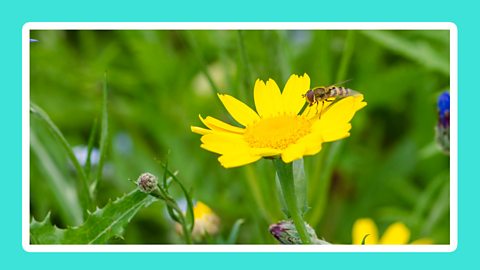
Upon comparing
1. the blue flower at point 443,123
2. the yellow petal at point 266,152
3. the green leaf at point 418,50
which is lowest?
the yellow petal at point 266,152

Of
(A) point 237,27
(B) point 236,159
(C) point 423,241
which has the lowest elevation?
(C) point 423,241

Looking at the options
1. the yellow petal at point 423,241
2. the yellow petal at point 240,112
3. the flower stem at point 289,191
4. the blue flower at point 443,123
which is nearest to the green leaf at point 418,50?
the blue flower at point 443,123

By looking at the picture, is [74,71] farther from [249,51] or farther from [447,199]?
[447,199]

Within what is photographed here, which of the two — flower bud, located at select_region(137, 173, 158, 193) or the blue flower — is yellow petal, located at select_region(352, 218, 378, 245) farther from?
flower bud, located at select_region(137, 173, 158, 193)

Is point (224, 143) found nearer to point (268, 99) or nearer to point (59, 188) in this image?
point (268, 99)

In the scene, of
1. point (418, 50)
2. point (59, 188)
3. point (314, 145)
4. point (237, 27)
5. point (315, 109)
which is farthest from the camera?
point (418, 50)

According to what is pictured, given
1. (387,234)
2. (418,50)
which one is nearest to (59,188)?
(387,234)

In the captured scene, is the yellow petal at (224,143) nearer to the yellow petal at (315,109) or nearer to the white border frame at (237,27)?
the yellow petal at (315,109)
